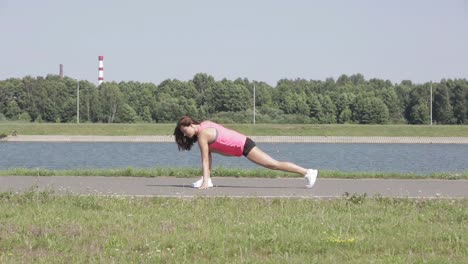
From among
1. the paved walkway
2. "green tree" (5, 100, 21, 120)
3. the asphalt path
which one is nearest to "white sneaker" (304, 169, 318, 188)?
the asphalt path

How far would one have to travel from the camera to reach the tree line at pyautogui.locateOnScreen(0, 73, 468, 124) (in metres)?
98.6

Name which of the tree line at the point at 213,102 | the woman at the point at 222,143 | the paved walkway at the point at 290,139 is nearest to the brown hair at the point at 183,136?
the woman at the point at 222,143

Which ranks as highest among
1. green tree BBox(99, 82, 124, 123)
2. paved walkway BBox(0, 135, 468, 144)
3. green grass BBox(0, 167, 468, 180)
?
green tree BBox(99, 82, 124, 123)

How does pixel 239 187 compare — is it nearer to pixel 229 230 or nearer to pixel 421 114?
pixel 229 230

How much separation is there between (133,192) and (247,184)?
2074mm

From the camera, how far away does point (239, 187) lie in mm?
11852

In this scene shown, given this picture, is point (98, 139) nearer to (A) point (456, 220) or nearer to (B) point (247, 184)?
(B) point (247, 184)

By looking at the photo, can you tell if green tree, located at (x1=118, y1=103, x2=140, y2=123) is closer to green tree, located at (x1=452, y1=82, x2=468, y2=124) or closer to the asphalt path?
green tree, located at (x1=452, y1=82, x2=468, y2=124)

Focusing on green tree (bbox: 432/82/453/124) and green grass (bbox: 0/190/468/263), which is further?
green tree (bbox: 432/82/453/124)

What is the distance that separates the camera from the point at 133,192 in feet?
36.2

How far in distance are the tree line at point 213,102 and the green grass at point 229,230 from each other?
265ft

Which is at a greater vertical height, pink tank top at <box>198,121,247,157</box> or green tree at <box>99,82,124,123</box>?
green tree at <box>99,82,124,123</box>

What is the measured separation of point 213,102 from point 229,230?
9709 centimetres

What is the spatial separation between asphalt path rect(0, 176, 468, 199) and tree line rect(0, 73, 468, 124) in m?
76.8
